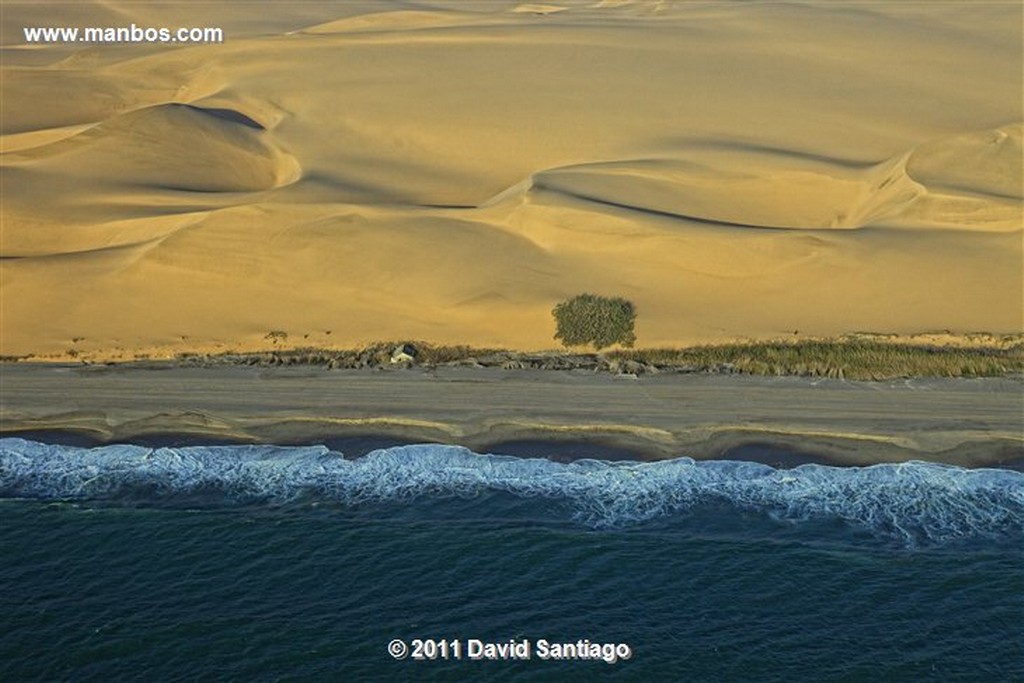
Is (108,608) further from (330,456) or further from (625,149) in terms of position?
(625,149)

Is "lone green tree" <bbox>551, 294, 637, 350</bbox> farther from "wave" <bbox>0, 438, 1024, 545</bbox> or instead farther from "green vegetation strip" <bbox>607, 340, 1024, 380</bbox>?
"wave" <bbox>0, 438, 1024, 545</bbox>

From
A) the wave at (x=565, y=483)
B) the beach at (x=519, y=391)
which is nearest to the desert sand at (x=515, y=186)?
the beach at (x=519, y=391)

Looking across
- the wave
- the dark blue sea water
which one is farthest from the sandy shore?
the dark blue sea water

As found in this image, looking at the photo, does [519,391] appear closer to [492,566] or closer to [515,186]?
[492,566]

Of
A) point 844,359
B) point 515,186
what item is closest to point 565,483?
point 844,359

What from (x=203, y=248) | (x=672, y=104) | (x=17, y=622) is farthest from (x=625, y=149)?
(x=17, y=622)

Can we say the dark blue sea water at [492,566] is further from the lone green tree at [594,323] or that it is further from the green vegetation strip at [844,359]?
the lone green tree at [594,323]
